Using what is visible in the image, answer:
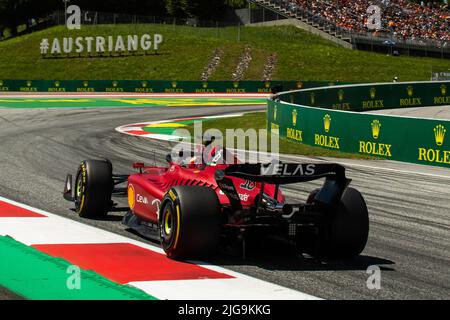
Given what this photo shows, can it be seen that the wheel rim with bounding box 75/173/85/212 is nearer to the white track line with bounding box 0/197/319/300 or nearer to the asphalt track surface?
the asphalt track surface

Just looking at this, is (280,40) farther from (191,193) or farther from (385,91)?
(191,193)

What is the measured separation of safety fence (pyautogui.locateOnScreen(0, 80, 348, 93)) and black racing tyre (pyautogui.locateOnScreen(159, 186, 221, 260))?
44721mm

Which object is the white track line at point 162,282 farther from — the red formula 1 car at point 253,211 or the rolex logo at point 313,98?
the rolex logo at point 313,98

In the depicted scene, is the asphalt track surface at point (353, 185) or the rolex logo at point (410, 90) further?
the rolex logo at point (410, 90)

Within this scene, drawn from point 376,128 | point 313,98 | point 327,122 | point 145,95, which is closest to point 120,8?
point 145,95

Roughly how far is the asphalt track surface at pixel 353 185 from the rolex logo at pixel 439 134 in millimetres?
787

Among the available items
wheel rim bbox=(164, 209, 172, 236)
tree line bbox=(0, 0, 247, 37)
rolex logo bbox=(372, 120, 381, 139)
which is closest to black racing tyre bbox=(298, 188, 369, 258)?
wheel rim bbox=(164, 209, 172, 236)

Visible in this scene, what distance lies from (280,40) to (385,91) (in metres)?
33.8

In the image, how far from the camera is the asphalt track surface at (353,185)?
7.11m

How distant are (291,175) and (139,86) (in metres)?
45.4

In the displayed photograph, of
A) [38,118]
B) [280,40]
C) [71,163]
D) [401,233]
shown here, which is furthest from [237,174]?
[280,40]

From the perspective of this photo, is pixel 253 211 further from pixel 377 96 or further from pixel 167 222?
pixel 377 96

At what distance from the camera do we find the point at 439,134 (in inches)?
686

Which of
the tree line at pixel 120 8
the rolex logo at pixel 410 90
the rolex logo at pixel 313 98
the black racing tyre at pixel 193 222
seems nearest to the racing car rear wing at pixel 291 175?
the black racing tyre at pixel 193 222
